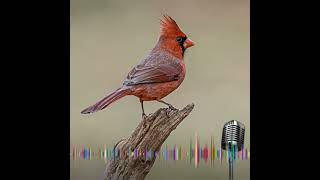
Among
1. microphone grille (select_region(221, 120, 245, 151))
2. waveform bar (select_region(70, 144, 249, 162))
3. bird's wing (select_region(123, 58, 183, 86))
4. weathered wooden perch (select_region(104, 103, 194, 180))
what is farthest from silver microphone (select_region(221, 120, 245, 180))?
bird's wing (select_region(123, 58, 183, 86))

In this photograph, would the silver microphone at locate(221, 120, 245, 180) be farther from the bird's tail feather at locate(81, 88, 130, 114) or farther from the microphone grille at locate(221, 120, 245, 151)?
the bird's tail feather at locate(81, 88, 130, 114)

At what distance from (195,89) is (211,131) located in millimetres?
282

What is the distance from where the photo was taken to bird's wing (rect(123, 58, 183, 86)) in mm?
3930

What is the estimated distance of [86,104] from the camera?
13.2ft

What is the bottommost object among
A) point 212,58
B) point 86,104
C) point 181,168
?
point 181,168

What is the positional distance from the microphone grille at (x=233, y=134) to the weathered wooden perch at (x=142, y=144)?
339 mm

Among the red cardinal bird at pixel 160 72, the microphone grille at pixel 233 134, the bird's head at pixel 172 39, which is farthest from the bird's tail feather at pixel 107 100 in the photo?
the microphone grille at pixel 233 134

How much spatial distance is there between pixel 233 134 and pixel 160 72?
23.6 inches

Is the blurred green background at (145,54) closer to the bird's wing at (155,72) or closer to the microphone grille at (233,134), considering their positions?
the bird's wing at (155,72)

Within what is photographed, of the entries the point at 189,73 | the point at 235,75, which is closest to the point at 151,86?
the point at 189,73

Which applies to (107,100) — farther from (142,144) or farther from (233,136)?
(233,136)

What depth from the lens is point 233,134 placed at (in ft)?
12.3
